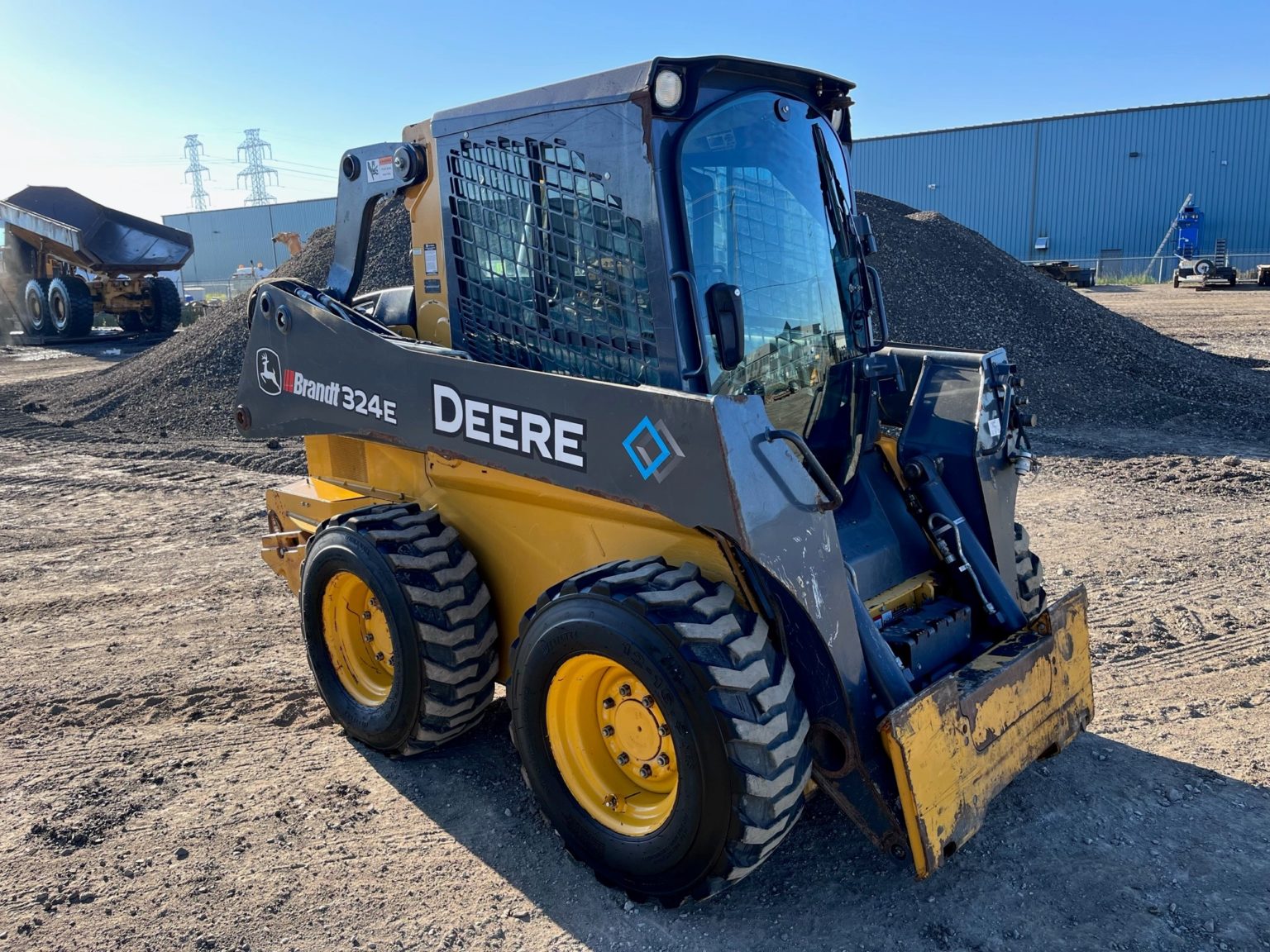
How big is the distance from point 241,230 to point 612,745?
6182 centimetres

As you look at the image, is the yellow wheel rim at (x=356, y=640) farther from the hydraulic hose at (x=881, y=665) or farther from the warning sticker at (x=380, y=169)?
the hydraulic hose at (x=881, y=665)

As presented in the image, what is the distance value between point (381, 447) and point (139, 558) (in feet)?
11.7

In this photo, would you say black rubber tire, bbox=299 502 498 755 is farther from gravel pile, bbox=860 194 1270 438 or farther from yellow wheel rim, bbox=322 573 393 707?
gravel pile, bbox=860 194 1270 438

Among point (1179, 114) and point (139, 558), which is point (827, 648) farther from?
point (1179, 114)

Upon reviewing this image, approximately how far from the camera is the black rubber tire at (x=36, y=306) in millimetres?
21297

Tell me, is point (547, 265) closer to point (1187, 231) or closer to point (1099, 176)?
point (1187, 231)

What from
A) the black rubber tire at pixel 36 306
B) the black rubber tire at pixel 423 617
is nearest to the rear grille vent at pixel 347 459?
the black rubber tire at pixel 423 617

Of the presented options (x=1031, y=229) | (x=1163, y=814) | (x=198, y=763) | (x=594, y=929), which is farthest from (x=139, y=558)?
(x=1031, y=229)

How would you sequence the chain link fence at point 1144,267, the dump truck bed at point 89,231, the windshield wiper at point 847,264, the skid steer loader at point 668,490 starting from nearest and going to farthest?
the skid steer loader at point 668,490 → the windshield wiper at point 847,264 → the dump truck bed at point 89,231 → the chain link fence at point 1144,267

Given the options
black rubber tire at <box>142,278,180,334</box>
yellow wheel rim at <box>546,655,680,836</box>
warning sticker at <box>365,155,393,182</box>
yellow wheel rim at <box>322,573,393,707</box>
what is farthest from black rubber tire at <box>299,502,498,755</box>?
black rubber tire at <box>142,278,180,334</box>

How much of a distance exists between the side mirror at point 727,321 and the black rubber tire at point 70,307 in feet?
71.2

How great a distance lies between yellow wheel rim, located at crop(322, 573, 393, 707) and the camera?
4.11 meters

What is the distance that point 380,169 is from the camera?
4.20m

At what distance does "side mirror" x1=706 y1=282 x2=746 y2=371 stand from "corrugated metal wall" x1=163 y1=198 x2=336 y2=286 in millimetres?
55421
